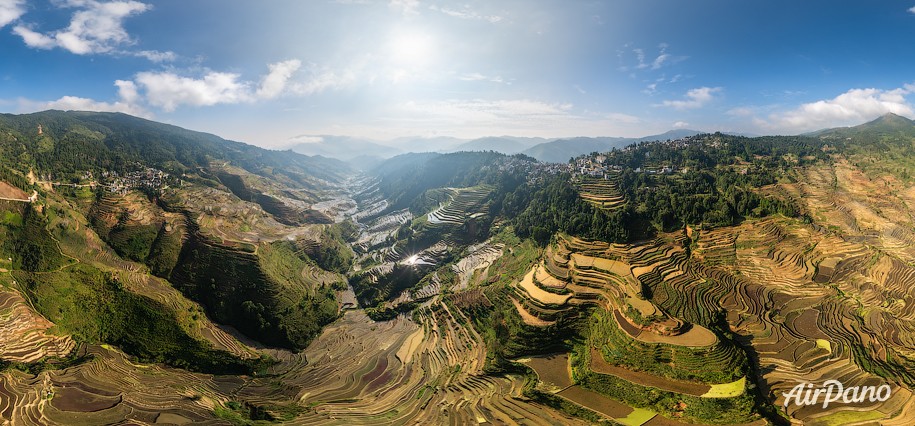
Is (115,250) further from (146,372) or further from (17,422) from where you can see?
(17,422)

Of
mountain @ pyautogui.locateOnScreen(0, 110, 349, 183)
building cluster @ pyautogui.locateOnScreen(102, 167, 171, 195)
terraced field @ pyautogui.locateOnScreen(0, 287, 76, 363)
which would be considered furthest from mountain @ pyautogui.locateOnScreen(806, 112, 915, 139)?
mountain @ pyautogui.locateOnScreen(0, 110, 349, 183)

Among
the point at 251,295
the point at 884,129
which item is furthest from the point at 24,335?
the point at 884,129

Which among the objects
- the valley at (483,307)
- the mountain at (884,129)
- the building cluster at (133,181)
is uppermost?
the mountain at (884,129)

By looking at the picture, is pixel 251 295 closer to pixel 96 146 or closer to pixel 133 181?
pixel 133 181

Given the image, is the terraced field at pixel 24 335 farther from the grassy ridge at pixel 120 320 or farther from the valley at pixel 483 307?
the grassy ridge at pixel 120 320

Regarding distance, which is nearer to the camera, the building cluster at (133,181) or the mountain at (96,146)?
the building cluster at (133,181)

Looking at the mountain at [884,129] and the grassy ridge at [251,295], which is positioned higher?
the mountain at [884,129]

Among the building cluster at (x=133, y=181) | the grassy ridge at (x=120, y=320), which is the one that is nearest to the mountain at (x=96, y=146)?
the building cluster at (x=133, y=181)

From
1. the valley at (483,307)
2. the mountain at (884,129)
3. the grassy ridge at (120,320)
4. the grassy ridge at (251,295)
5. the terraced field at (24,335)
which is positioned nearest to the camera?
the valley at (483,307)

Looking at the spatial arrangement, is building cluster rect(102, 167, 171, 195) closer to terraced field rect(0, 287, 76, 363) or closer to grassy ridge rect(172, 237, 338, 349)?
grassy ridge rect(172, 237, 338, 349)

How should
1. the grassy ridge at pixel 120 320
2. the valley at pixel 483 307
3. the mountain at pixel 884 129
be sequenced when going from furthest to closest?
the mountain at pixel 884 129 → the grassy ridge at pixel 120 320 → the valley at pixel 483 307

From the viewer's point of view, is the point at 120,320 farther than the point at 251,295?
No

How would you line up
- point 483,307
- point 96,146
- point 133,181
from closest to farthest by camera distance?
point 483,307
point 133,181
point 96,146
